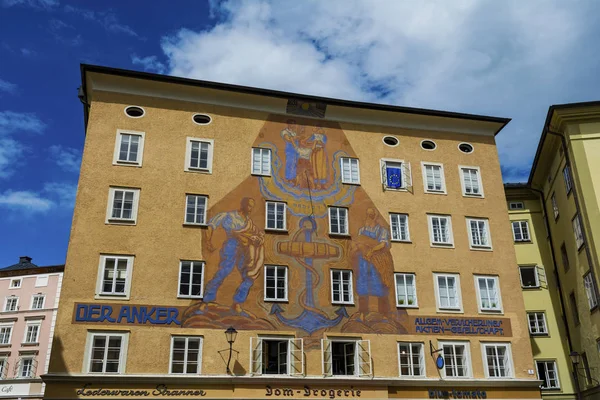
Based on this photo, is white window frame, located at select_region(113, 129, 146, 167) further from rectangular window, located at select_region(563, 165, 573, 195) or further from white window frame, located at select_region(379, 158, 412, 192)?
rectangular window, located at select_region(563, 165, 573, 195)

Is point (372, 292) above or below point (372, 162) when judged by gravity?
below

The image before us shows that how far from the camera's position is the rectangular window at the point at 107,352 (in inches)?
963

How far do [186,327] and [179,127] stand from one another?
10.3 m

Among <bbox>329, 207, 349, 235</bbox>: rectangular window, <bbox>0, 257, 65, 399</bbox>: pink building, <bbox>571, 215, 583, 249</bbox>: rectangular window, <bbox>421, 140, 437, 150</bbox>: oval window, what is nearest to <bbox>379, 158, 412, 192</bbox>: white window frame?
<bbox>421, 140, 437, 150</bbox>: oval window

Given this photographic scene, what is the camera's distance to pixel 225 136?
100ft

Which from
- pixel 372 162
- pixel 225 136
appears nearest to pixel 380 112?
pixel 372 162

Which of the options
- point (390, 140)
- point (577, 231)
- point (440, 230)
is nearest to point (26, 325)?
point (390, 140)

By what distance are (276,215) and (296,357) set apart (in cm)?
701

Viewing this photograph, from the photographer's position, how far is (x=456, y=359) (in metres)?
28.4

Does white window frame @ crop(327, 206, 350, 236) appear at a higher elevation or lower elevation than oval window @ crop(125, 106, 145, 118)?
lower

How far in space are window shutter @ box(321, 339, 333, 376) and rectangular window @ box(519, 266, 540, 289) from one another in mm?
16374

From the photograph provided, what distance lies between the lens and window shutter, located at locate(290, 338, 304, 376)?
2619 centimetres

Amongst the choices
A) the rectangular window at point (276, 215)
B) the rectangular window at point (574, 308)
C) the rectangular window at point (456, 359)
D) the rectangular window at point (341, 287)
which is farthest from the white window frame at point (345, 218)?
the rectangular window at point (574, 308)

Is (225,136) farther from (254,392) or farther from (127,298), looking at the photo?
(254,392)
